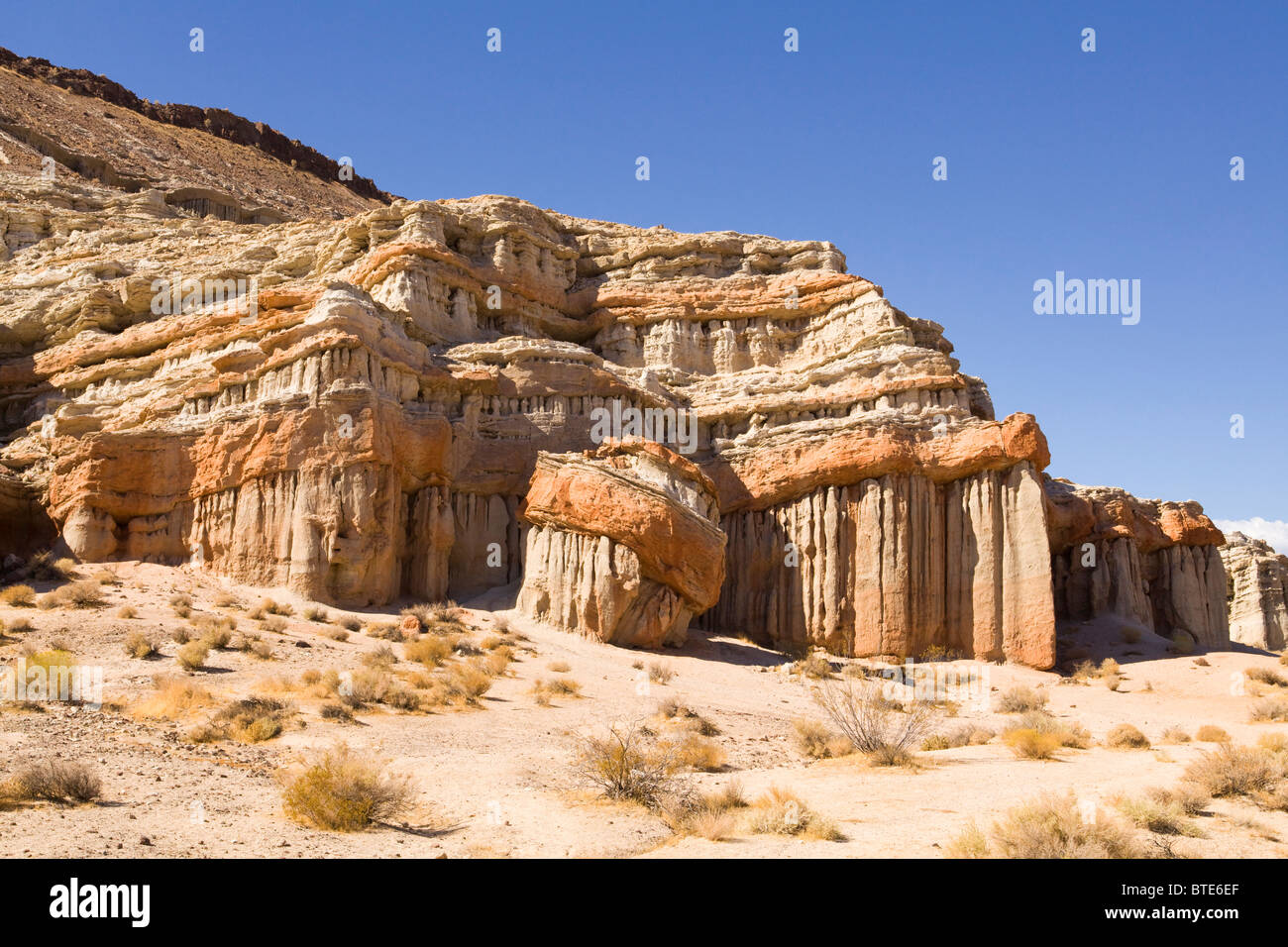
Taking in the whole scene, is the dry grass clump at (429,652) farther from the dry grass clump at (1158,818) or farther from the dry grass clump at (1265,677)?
the dry grass clump at (1265,677)

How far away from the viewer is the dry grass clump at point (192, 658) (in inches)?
683

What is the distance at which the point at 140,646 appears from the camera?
17906 mm

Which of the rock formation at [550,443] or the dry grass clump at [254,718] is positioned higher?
the rock formation at [550,443]

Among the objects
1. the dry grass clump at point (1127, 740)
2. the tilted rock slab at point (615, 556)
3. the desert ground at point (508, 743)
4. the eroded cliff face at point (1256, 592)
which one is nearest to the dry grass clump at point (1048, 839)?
the desert ground at point (508, 743)

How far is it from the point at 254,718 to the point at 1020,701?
1674 centimetres

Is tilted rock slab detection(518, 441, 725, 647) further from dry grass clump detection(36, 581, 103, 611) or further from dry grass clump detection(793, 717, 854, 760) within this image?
dry grass clump detection(36, 581, 103, 611)

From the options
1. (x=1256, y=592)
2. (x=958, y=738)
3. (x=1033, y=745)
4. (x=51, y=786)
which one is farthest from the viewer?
(x=1256, y=592)

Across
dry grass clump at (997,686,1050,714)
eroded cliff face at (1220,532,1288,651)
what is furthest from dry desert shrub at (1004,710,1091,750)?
Result: eroded cliff face at (1220,532,1288,651)

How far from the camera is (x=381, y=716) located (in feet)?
52.2

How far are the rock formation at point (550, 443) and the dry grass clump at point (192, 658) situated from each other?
7.33m

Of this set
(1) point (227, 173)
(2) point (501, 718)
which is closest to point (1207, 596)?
(2) point (501, 718)

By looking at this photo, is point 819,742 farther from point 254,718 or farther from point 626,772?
point 254,718

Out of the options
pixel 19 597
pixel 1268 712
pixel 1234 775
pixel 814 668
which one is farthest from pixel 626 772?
pixel 19 597

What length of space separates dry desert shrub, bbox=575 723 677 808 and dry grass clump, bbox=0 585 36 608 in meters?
15.1
